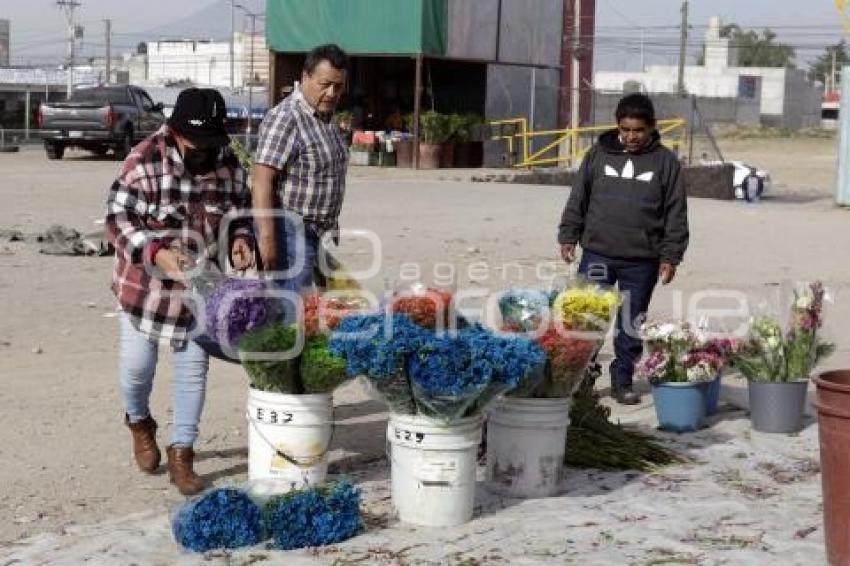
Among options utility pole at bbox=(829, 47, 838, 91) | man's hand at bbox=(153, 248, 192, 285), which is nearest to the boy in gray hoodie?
man's hand at bbox=(153, 248, 192, 285)

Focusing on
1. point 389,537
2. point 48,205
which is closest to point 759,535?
point 389,537

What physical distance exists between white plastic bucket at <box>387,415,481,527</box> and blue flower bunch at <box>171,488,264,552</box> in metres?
0.64

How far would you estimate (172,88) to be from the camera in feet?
194

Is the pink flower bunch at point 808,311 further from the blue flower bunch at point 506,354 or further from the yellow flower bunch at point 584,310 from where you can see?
the blue flower bunch at point 506,354

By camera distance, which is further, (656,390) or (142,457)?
(656,390)

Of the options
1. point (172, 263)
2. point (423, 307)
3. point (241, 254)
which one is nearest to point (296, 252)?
point (241, 254)

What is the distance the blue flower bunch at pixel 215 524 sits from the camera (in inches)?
205

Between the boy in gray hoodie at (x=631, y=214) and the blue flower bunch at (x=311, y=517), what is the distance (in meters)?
2.94

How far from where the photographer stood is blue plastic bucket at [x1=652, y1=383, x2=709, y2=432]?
7469mm

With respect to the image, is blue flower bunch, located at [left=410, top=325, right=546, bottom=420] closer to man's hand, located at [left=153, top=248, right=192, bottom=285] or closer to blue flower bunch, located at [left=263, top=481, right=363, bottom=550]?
blue flower bunch, located at [left=263, top=481, right=363, bottom=550]

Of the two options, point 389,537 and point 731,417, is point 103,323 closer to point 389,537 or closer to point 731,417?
point 731,417

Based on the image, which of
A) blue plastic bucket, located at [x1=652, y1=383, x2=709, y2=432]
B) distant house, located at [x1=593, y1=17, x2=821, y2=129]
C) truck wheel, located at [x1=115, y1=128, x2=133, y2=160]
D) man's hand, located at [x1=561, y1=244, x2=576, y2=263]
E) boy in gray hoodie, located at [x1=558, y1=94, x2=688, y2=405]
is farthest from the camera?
distant house, located at [x1=593, y1=17, x2=821, y2=129]

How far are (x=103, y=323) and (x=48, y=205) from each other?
9.19 m

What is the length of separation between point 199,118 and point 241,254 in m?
0.65
